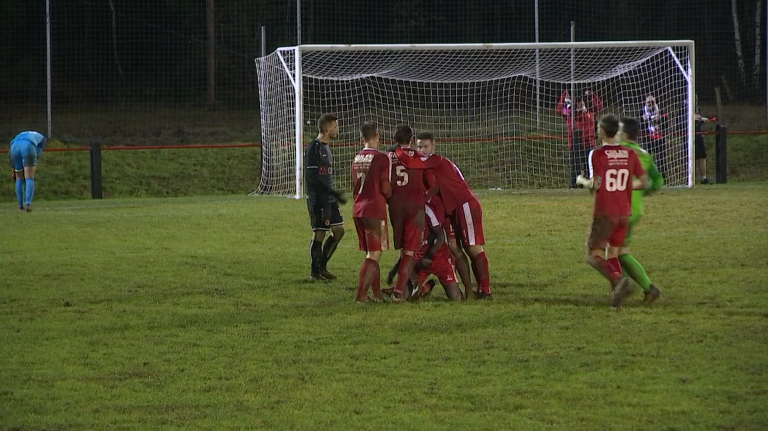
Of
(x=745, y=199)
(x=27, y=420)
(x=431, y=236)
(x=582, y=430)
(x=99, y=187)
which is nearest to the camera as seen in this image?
(x=582, y=430)

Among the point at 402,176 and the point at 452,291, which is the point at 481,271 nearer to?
the point at 452,291

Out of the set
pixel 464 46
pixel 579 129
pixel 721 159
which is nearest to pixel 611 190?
pixel 464 46

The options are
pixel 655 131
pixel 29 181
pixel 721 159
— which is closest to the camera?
pixel 29 181

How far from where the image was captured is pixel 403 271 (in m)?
9.57

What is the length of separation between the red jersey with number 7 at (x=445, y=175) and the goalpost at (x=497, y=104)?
10497 millimetres

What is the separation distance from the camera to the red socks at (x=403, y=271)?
9.52m

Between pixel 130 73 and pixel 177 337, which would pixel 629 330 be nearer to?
pixel 177 337

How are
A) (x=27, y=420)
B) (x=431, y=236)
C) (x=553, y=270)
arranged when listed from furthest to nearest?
(x=553, y=270) < (x=431, y=236) < (x=27, y=420)

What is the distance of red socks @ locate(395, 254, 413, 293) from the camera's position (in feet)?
31.2

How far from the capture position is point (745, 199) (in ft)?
61.2

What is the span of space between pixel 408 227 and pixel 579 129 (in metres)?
12.8

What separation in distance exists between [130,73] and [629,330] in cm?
2357

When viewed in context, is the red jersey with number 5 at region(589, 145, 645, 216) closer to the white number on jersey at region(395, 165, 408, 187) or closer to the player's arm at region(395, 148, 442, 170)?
the player's arm at region(395, 148, 442, 170)

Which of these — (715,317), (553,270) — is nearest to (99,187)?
(553,270)
